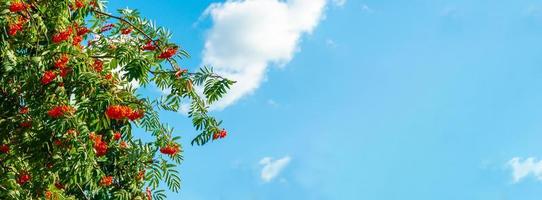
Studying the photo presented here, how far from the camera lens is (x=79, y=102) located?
804cm

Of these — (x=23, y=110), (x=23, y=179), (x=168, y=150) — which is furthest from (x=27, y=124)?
(x=168, y=150)

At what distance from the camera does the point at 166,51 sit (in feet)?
29.9

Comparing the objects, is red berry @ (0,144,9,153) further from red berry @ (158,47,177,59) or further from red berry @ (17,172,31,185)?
red berry @ (158,47,177,59)

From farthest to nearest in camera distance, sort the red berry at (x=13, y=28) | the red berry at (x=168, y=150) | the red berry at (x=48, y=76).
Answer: the red berry at (x=168, y=150) → the red berry at (x=13, y=28) → the red berry at (x=48, y=76)

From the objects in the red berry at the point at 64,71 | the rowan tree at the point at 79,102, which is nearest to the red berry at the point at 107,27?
the rowan tree at the point at 79,102

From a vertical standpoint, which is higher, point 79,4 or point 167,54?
point 79,4

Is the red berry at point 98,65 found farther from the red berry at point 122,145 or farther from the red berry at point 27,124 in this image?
the red berry at point 122,145

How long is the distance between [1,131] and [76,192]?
151 cm

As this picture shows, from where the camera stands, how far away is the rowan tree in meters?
7.78

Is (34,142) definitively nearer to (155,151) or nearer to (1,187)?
(1,187)

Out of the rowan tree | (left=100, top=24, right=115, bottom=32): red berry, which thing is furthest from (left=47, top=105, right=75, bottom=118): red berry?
(left=100, top=24, right=115, bottom=32): red berry

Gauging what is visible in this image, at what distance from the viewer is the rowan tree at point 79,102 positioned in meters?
7.78

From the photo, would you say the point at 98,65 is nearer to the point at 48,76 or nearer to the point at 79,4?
the point at 79,4

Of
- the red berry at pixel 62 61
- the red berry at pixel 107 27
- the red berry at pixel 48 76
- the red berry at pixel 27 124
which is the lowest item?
the red berry at pixel 27 124
